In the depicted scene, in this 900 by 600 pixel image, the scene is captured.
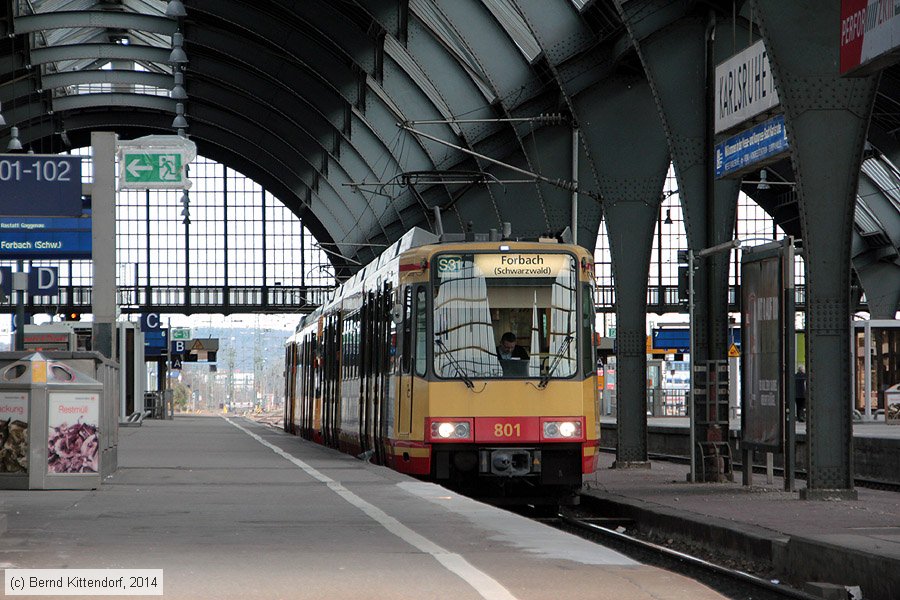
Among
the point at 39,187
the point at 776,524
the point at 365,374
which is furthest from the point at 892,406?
the point at 776,524

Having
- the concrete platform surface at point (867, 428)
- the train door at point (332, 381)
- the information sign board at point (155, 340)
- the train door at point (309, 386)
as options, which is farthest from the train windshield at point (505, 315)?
the information sign board at point (155, 340)

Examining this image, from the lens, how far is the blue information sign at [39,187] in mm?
20797

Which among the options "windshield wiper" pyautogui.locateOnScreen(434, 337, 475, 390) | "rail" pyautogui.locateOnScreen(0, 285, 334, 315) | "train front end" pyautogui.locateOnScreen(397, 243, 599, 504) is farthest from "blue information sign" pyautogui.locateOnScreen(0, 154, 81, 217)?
"rail" pyautogui.locateOnScreen(0, 285, 334, 315)

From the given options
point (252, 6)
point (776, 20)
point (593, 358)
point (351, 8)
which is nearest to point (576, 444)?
point (593, 358)

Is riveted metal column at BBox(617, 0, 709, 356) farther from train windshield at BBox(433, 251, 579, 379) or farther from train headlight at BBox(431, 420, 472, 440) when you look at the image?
train headlight at BBox(431, 420, 472, 440)

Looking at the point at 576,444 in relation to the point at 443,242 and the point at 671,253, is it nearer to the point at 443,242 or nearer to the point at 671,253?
the point at 443,242

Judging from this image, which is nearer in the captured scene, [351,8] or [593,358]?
[593,358]

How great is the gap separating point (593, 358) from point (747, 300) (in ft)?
7.99

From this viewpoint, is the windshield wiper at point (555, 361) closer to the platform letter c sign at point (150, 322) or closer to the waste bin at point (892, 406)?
the waste bin at point (892, 406)

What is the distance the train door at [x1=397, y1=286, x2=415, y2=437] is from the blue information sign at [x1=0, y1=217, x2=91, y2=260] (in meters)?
13.5

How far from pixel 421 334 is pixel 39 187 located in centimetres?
636

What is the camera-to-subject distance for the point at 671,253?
80.2 m

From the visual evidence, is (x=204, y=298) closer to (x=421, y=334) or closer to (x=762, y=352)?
(x=421, y=334)

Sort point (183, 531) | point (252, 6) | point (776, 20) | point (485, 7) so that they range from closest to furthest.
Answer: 1. point (183, 531)
2. point (776, 20)
3. point (485, 7)
4. point (252, 6)
